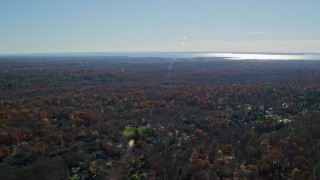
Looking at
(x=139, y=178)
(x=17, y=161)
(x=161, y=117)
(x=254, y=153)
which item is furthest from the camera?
(x=161, y=117)

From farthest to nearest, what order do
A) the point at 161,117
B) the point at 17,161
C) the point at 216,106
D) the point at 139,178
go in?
the point at 216,106
the point at 161,117
the point at 17,161
the point at 139,178

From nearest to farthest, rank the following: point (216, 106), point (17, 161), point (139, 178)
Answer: point (139, 178)
point (17, 161)
point (216, 106)

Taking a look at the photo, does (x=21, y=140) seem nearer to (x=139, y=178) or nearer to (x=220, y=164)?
(x=139, y=178)

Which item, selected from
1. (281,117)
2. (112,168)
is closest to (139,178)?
(112,168)

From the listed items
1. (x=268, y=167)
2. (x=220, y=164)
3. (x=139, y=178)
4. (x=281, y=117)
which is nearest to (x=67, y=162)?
(x=139, y=178)

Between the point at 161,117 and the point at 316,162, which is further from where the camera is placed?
the point at 161,117

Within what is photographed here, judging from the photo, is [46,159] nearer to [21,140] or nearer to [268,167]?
[21,140]

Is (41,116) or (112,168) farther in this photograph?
(41,116)

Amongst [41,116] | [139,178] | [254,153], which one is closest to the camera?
[139,178]
